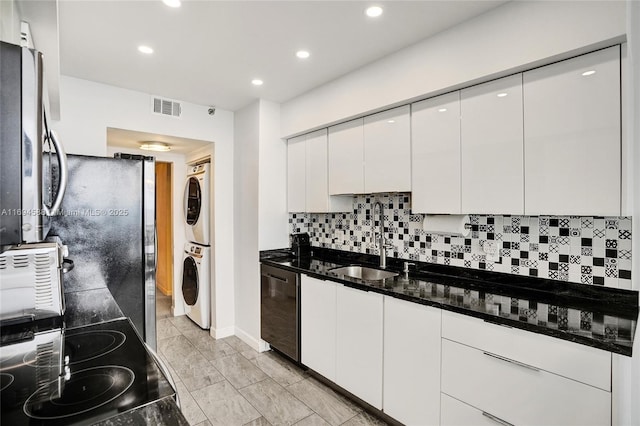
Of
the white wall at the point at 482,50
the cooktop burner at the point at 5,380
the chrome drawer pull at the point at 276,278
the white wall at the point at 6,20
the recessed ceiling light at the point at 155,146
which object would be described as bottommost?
the chrome drawer pull at the point at 276,278

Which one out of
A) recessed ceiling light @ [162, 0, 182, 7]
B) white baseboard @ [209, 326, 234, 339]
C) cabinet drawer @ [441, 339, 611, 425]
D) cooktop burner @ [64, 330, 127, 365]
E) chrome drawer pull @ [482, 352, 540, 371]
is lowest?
white baseboard @ [209, 326, 234, 339]

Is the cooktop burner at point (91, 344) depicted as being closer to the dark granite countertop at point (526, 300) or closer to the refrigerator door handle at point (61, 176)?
the refrigerator door handle at point (61, 176)

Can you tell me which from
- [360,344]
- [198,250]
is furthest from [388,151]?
[198,250]

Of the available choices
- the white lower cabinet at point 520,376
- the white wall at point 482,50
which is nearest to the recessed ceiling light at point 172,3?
the white wall at point 482,50

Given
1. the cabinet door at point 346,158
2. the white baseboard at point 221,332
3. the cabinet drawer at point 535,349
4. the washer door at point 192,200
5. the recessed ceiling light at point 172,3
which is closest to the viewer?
the cabinet drawer at point 535,349

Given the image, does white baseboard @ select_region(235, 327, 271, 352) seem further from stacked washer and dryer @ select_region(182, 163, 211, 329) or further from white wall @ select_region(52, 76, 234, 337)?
stacked washer and dryer @ select_region(182, 163, 211, 329)

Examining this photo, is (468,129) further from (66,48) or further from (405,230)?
A: (66,48)

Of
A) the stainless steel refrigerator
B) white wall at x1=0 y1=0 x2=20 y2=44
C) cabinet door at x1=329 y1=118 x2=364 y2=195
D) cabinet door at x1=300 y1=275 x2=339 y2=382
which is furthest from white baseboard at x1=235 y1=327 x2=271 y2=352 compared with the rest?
white wall at x1=0 y1=0 x2=20 y2=44

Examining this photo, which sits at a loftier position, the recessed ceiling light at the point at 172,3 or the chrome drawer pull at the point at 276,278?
the recessed ceiling light at the point at 172,3

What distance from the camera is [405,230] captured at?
2648 mm

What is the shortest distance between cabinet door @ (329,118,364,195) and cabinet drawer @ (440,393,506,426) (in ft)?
5.06

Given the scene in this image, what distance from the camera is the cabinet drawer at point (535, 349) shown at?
1277mm

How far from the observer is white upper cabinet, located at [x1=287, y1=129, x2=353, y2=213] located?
117 inches

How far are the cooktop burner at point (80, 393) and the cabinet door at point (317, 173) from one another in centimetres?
218
